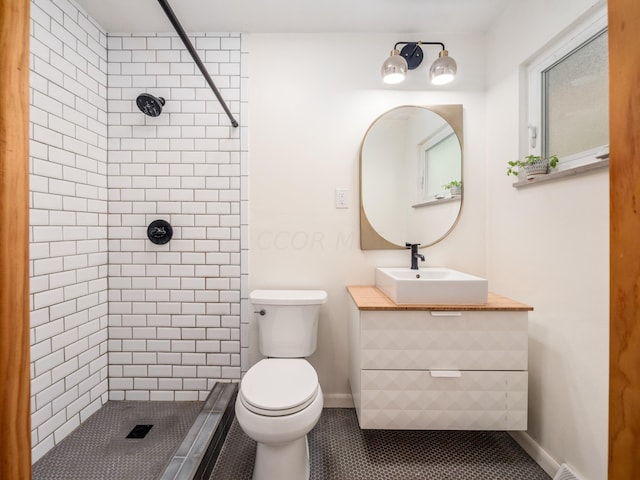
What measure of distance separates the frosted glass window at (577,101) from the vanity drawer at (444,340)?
0.84 m

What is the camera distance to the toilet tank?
1.76m

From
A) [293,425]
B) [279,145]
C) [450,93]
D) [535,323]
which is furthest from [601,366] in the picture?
[279,145]

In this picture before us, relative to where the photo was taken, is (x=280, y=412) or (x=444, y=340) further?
(x=444, y=340)

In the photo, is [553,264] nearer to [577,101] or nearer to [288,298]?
[577,101]

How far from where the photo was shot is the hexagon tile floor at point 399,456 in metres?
1.43

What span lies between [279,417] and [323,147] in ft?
5.03

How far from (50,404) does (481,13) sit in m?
3.20

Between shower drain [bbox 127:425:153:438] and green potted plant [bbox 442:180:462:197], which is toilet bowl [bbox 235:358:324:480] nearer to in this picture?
shower drain [bbox 127:425:153:438]

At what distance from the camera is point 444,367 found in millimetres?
1453

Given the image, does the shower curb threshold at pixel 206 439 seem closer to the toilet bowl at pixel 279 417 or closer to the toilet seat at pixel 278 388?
the toilet bowl at pixel 279 417

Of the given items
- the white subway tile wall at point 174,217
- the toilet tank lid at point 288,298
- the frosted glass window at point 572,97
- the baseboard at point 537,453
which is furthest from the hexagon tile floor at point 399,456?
the frosted glass window at point 572,97

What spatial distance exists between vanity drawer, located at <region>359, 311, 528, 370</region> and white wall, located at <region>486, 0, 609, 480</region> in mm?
169

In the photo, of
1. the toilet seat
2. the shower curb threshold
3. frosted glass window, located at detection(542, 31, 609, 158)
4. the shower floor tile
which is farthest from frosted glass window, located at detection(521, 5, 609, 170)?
the shower floor tile

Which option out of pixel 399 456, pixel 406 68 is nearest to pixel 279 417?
pixel 399 456
